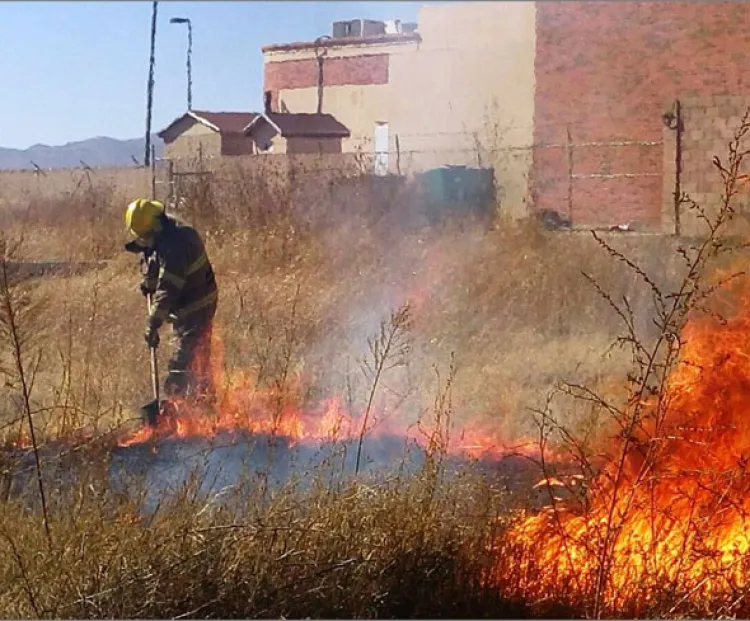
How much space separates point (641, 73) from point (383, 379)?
22.4ft

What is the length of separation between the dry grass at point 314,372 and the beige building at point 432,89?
146 cm

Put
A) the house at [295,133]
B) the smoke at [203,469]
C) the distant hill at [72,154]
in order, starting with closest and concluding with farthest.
→ the smoke at [203,469]
the distant hill at [72,154]
the house at [295,133]

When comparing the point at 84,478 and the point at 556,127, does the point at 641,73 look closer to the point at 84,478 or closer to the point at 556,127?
the point at 556,127

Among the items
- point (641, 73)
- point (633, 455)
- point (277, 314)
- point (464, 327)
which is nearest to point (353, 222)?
point (464, 327)

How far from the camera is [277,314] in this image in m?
8.80

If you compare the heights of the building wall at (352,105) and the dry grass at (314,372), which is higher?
the building wall at (352,105)

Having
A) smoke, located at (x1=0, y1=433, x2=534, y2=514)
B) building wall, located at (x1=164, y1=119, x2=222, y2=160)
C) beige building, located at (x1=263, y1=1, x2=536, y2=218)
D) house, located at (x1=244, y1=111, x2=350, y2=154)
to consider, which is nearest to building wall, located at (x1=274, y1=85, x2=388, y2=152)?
beige building, located at (x1=263, y1=1, x2=536, y2=218)

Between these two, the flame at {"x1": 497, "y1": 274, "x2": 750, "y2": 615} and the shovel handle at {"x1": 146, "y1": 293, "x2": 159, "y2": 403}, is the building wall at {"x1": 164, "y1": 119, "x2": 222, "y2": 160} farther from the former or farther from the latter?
the flame at {"x1": 497, "y1": 274, "x2": 750, "y2": 615}

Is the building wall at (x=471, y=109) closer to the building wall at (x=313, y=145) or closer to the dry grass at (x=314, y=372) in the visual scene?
the building wall at (x=313, y=145)

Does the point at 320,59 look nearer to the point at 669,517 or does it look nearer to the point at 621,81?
the point at 669,517

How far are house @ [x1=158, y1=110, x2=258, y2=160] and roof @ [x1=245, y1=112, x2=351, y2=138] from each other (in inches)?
7.9

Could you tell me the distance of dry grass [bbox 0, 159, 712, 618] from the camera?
13.3 ft

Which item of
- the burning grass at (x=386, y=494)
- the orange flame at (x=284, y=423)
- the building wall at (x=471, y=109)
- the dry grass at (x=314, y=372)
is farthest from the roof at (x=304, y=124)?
the orange flame at (x=284, y=423)

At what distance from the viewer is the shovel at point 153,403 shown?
702cm
